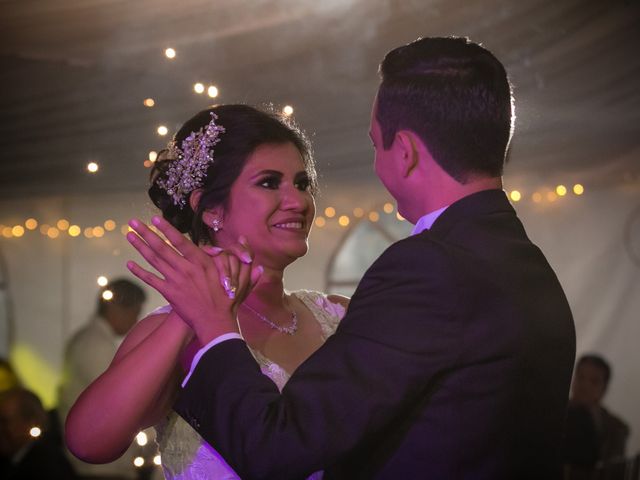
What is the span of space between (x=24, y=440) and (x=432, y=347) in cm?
287

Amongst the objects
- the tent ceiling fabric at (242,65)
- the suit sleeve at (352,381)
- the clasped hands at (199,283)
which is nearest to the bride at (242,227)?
the clasped hands at (199,283)

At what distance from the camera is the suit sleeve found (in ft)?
4.08

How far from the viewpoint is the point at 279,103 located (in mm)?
3506

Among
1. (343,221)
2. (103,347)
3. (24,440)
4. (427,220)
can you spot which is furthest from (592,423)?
(427,220)

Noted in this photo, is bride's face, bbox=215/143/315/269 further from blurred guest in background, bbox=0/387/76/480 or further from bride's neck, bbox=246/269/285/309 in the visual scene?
blurred guest in background, bbox=0/387/76/480

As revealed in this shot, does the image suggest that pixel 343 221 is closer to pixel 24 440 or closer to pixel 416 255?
pixel 24 440

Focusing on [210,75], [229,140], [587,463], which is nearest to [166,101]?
[210,75]

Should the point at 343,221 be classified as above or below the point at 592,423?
above

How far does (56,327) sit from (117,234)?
2.10 feet

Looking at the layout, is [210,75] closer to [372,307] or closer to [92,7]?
[92,7]

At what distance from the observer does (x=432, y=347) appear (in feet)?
4.19

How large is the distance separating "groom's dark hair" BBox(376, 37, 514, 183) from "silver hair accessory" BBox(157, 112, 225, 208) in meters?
0.69

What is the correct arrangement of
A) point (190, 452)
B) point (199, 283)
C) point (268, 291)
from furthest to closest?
point (268, 291)
point (190, 452)
point (199, 283)

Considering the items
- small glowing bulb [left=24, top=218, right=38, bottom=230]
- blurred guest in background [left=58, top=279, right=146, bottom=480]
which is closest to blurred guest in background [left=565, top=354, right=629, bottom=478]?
blurred guest in background [left=58, top=279, right=146, bottom=480]
